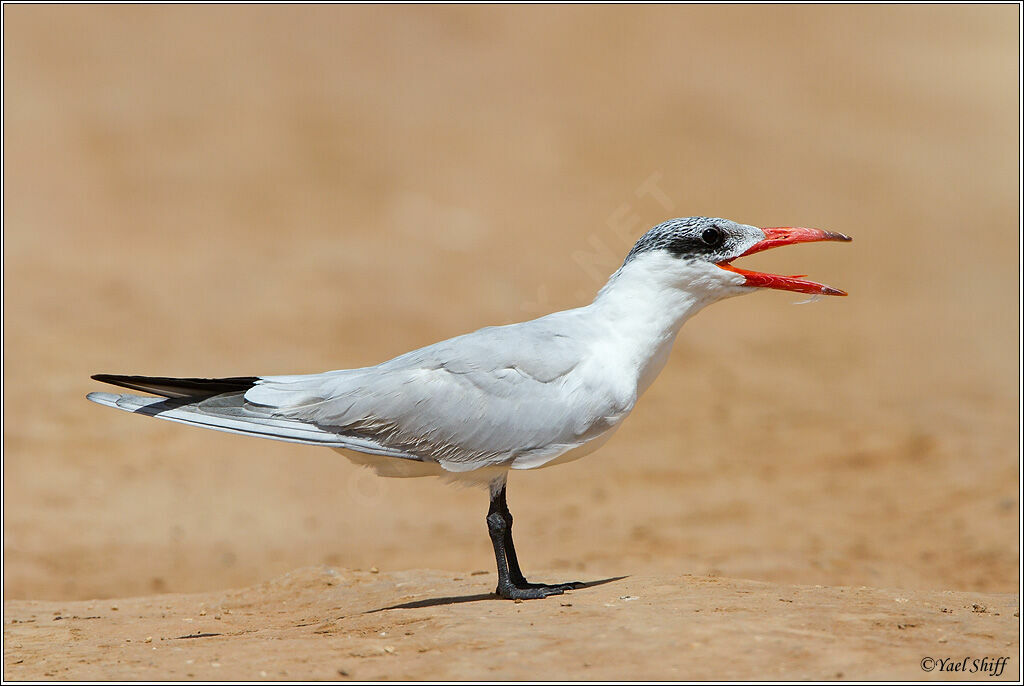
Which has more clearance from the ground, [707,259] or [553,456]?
[707,259]

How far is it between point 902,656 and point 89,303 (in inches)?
522

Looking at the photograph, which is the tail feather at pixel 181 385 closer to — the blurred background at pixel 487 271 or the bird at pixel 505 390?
the bird at pixel 505 390

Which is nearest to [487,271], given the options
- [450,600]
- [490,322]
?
[490,322]

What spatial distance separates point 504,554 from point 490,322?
10.4 meters

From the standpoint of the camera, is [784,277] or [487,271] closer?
[784,277]

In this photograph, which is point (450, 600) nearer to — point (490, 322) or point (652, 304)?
point (652, 304)

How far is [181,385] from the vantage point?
5.71m

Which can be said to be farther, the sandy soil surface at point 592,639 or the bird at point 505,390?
the bird at point 505,390

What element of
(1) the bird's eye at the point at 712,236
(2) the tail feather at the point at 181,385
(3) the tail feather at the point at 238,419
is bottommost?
(3) the tail feather at the point at 238,419

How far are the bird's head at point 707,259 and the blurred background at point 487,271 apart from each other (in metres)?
4.14

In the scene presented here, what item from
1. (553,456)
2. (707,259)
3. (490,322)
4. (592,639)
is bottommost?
(592,639)

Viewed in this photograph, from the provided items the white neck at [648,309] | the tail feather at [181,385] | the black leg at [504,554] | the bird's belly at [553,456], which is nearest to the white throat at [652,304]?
the white neck at [648,309]

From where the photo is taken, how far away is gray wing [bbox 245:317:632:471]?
5.48 meters

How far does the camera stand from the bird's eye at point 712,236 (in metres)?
5.65
